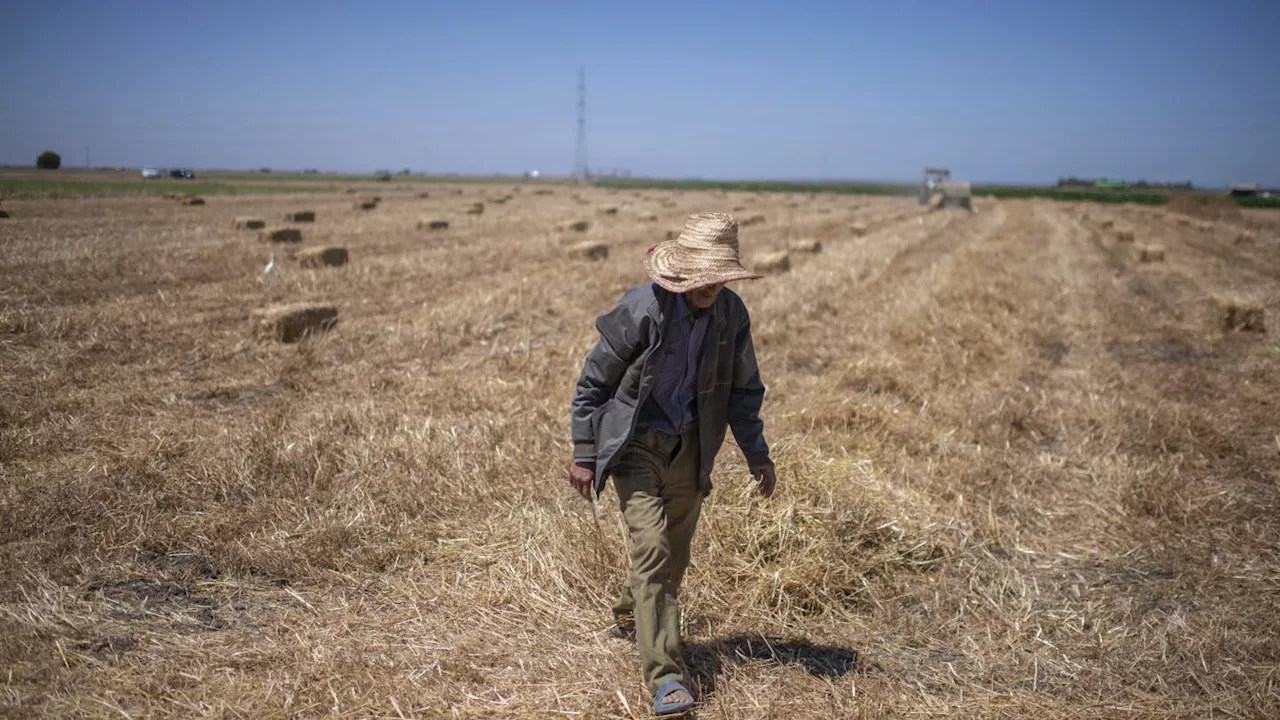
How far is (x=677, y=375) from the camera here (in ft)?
11.2

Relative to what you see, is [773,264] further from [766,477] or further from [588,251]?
[766,477]

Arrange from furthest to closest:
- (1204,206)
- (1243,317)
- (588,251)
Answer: (1204,206) → (588,251) → (1243,317)

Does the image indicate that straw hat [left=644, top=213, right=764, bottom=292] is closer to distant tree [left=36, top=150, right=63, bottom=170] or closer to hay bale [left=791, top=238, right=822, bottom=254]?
distant tree [left=36, top=150, right=63, bottom=170]

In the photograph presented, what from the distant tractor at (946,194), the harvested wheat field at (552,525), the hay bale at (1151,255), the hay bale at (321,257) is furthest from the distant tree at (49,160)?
the distant tractor at (946,194)

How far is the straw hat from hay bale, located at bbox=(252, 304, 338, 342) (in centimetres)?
582

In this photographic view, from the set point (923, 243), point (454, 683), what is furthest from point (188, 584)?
point (923, 243)

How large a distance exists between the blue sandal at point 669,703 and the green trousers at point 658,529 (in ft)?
0.09

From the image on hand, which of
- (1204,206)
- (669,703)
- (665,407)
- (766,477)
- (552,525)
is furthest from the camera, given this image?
(1204,206)

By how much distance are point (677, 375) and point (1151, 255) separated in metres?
18.9

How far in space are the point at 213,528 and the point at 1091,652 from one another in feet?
14.1

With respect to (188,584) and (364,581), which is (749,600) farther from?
(188,584)

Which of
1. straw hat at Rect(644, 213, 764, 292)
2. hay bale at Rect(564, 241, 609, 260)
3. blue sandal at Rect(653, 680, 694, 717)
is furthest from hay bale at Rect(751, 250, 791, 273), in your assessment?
blue sandal at Rect(653, 680, 694, 717)

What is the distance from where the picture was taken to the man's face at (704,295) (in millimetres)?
3287

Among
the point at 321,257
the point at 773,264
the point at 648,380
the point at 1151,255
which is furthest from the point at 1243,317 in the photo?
the point at 321,257
